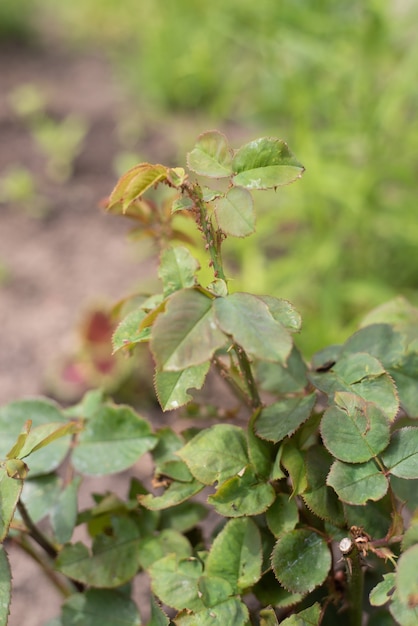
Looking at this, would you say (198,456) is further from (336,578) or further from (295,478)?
(336,578)

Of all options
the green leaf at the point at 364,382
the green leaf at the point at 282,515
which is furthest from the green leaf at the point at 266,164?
the green leaf at the point at 282,515

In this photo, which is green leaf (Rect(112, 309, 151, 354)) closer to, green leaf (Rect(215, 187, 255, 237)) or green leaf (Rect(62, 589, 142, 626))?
green leaf (Rect(215, 187, 255, 237))

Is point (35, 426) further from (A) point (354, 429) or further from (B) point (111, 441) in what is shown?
(A) point (354, 429)

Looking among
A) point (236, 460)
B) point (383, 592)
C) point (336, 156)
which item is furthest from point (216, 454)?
point (336, 156)

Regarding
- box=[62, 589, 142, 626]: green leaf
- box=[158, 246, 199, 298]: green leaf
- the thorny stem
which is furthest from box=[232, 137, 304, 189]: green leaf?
box=[62, 589, 142, 626]: green leaf

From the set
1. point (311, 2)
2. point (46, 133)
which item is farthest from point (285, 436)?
point (46, 133)

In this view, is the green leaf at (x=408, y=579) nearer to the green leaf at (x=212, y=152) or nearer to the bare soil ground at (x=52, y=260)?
the green leaf at (x=212, y=152)
